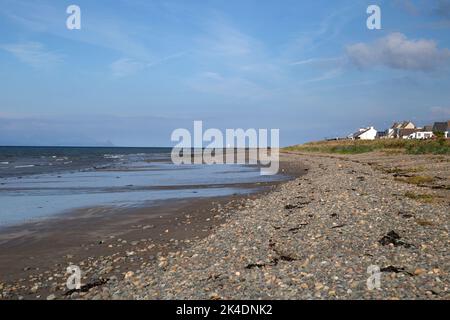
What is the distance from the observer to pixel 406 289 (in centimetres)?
642

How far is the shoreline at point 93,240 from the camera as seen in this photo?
886cm

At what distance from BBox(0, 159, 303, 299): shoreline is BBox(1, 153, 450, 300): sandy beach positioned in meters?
0.04

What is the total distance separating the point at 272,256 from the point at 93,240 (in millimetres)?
5576

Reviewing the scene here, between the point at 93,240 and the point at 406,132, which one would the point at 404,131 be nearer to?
the point at 406,132

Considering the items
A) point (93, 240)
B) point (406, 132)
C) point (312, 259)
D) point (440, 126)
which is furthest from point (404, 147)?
point (406, 132)

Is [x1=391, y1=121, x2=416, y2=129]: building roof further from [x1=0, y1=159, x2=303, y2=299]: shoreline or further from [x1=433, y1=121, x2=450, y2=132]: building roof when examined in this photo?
[x1=0, y1=159, x2=303, y2=299]: shoreline

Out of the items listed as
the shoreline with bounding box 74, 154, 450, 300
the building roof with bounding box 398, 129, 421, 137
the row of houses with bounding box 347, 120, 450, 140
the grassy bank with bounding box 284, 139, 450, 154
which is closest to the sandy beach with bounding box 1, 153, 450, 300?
the shoreline with bounding box 74, 154, 450, 300

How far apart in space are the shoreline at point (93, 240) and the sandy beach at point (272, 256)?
41mm

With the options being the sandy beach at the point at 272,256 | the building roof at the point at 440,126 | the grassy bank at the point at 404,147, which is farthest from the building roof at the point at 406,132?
the sandy beach at the point at 272,256

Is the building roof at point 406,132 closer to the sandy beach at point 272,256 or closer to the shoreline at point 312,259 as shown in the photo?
the sandy beach at point 272,256

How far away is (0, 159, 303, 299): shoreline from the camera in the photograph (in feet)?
29.1
